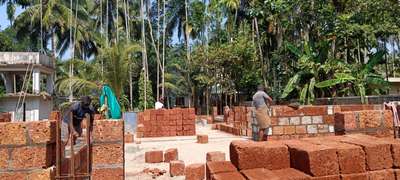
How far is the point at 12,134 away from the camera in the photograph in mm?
4914

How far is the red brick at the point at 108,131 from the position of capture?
585 centimetres

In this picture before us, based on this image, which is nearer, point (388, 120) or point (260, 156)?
point (260, 156)

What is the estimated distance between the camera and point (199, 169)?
764cm

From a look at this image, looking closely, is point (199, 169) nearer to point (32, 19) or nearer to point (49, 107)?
point (49, 107)

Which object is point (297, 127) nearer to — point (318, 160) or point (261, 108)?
point (261, 108)

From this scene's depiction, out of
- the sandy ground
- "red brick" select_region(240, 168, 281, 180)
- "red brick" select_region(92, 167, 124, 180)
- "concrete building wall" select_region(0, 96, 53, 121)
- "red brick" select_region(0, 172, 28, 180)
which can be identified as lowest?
the sandy ground

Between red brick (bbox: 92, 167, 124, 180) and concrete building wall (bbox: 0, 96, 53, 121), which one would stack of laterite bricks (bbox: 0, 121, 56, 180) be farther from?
concrete building wall (bbox: 0, 96, 53, 121)

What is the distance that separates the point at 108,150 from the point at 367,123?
12.9 feet

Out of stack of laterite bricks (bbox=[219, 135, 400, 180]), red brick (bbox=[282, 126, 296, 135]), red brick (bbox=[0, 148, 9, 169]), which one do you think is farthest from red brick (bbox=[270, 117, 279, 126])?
red brick (bbox=[0, 148, 9, 169])

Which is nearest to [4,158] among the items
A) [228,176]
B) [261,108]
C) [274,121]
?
[228,176]

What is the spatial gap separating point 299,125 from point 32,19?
28.8m

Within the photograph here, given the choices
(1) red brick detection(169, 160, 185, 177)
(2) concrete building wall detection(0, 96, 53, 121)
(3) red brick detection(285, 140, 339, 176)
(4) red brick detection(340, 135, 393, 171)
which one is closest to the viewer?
(3) red brick detection(285, 140, 339, 176)

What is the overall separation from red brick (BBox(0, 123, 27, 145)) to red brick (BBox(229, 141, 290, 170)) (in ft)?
8.21

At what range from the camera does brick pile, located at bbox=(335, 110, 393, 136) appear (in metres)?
6.48
